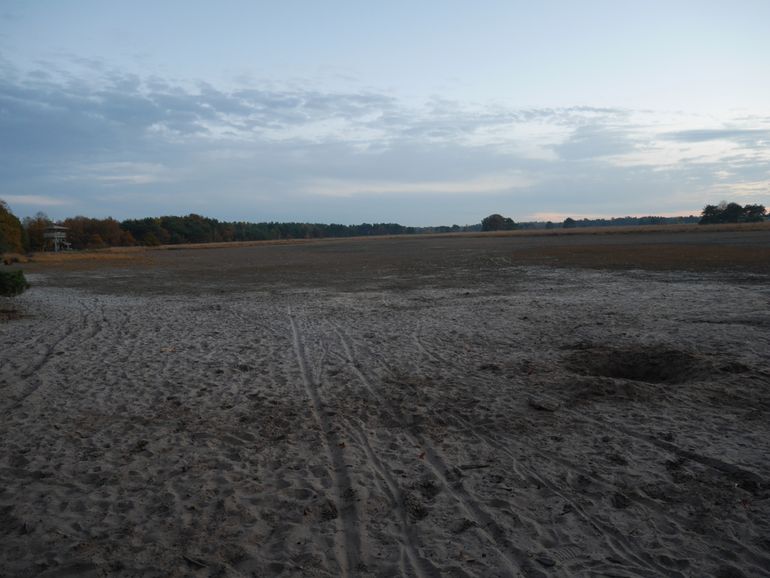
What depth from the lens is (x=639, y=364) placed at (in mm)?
8906

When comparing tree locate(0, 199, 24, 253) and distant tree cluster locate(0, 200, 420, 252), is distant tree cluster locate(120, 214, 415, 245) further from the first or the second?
tree locate(0, 199, 24, 253)

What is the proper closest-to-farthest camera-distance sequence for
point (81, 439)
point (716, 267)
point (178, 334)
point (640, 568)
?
1. point (640, 568)
2. point (81, 439)
3. point (178, 334)
4. point (716, 267)

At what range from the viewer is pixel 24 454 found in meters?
5.60

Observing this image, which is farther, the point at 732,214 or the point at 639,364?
the point at 732,214

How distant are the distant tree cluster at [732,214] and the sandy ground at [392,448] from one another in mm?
116548

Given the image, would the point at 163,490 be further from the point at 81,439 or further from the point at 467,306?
the point at 467,306

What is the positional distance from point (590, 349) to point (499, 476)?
5.57 m

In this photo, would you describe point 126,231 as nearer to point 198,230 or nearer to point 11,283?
point 198,230

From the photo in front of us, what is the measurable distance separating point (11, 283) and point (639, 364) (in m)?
16.8

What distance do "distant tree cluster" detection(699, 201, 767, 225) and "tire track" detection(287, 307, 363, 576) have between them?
124218mm

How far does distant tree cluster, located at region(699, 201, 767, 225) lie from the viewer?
4252 inches

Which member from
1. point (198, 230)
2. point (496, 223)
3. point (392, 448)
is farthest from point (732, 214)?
point (392, 448)

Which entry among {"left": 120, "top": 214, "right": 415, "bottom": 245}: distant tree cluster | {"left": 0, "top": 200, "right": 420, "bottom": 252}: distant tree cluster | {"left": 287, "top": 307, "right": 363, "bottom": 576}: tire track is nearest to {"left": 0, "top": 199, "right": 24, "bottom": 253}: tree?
{"left": 0, "top": 200, "right": 420, "bottom": 252}: distant tree cluster

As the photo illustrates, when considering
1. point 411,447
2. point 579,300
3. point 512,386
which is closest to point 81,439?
point 411,447
